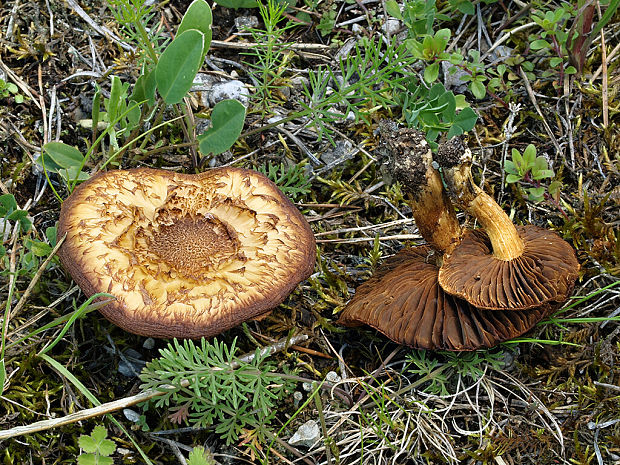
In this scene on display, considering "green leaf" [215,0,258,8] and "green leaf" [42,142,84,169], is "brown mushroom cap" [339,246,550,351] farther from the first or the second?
"green leaf" [215,0,258,8]

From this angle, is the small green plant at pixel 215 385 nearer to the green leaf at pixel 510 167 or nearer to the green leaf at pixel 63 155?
the green leaf at pixel 63 155

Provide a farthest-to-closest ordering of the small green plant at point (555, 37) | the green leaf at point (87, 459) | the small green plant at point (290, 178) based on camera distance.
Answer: the small green plant at point (555, 37)
the small green plant at point (290, 178)
the green leaf at point (87, 459)

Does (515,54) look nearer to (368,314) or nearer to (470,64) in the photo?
(470,64)

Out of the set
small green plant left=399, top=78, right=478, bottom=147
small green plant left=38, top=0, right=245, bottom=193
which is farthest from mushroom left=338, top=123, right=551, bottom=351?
small green plant left=38, top=0, right=245, bottom=193

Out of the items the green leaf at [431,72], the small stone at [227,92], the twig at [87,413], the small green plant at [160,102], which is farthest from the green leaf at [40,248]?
the green leaf at [431,72]

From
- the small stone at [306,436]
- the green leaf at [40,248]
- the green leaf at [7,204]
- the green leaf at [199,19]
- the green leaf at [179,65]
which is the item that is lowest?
the small stone at [306,436]
